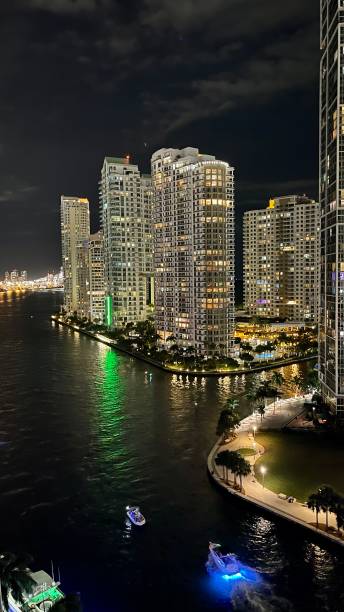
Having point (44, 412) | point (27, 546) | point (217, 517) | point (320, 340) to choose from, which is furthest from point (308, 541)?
point (44, 412)

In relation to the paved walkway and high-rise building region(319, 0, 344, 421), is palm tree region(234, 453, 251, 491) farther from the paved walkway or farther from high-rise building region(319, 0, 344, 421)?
high-rise building region(319, 0, 344, 421)

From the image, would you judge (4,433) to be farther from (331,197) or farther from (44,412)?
(331,197)

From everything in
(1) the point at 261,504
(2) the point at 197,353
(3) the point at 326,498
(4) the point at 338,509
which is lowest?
(1) the point at 261,504

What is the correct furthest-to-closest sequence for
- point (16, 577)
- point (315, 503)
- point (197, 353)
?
1. point (197, 353)
2. point (315, 503)
3. point (16, 577)

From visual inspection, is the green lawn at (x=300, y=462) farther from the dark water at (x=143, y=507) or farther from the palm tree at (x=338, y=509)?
the palm tree at (x=338, y=509)

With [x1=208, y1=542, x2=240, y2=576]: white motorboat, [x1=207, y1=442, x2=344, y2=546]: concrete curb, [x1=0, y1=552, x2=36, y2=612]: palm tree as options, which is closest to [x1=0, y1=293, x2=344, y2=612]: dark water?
[x1=207, y1=442, x2=344, y2=546]: concrete curb

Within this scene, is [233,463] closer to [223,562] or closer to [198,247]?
[223,562]

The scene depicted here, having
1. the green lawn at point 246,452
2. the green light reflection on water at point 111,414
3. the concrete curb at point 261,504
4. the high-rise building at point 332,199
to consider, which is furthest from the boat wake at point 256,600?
the high-rise building at point 332,199

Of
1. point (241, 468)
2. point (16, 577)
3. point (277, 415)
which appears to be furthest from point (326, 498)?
point (277, 415)
